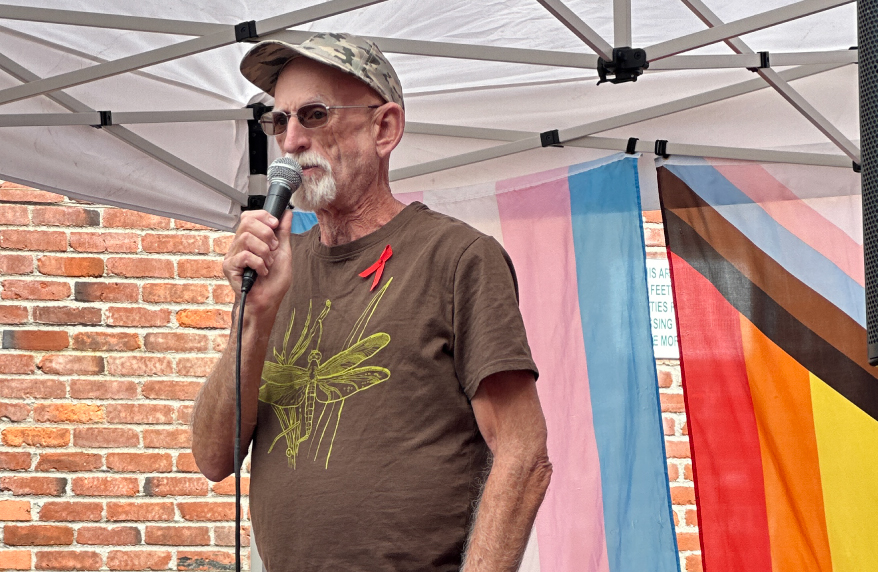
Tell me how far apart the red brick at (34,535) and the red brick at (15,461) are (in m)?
0.24

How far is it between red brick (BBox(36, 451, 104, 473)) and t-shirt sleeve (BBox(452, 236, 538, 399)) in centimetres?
291

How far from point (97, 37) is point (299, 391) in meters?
1.73

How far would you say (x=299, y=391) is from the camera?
5.90 feet

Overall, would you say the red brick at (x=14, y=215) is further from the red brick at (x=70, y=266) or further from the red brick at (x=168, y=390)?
the red brick at (x=168, y=390)

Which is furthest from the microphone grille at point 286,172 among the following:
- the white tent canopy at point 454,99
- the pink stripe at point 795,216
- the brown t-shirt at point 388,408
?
the pink stripe at point 795,216

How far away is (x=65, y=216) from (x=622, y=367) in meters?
2.55

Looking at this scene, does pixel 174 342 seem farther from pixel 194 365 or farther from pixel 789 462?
pixel 789 462

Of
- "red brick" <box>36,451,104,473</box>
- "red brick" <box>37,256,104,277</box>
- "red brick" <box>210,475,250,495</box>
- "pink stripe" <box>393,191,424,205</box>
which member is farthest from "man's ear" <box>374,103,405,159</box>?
"red brick" <box>36,451,104,473</box>

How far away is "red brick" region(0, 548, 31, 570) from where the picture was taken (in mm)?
4039

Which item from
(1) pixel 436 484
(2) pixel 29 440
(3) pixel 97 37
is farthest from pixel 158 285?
(1) pixel 436 484

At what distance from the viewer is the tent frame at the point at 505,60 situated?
249 cm

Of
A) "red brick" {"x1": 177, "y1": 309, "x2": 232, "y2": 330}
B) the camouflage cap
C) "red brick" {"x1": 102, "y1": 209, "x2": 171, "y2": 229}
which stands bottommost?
"red brick" {"x1": 177, "y1": 309, "x2": 232, "y2": 330}

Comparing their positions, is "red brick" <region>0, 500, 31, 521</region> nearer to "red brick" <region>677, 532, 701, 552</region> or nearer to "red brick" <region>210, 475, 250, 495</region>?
"red brick" <region>210, 475, 250, 495</region>

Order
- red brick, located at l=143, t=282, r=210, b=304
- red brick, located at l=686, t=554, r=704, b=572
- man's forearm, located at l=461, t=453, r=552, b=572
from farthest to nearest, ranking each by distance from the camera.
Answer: red brick, located at l=686, t=554, r=704, b=572 → red brick, located at l=143, t=282, r=210, b=304 → man's forearm, located at l=461, t=453, r=552, b=572
